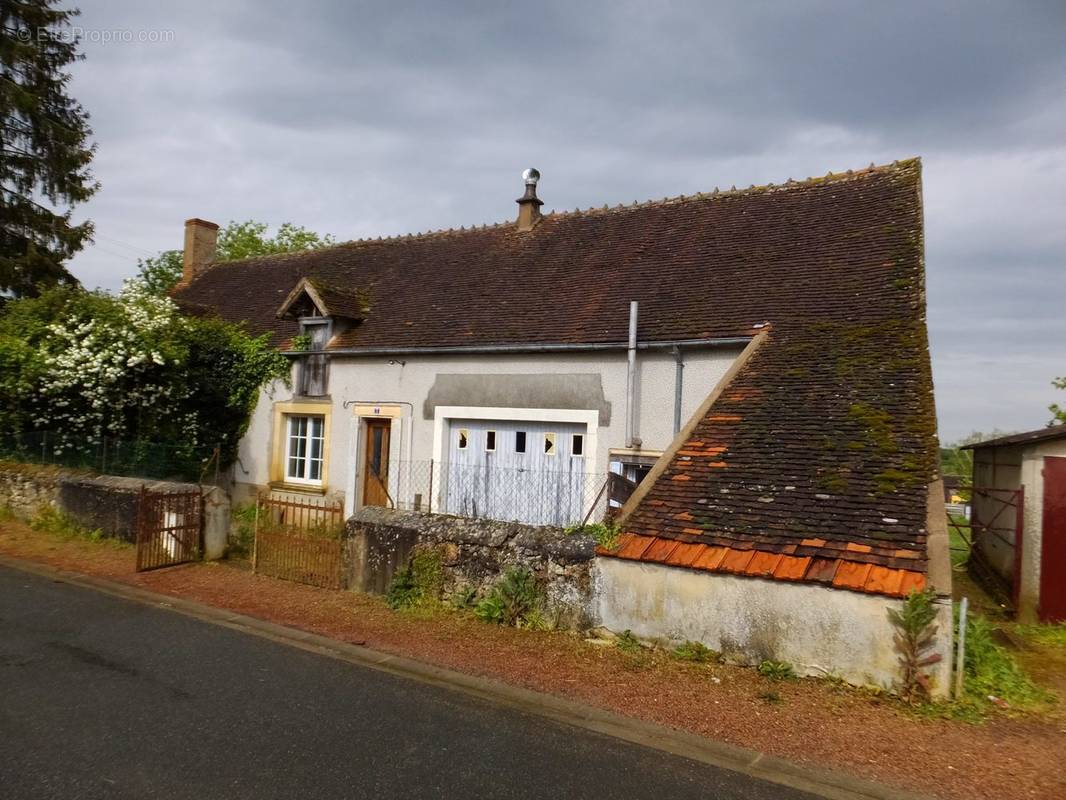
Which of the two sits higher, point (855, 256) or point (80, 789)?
point (855, 256)

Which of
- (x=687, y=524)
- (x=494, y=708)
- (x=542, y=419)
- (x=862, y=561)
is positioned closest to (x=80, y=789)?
(x=494, y=708)

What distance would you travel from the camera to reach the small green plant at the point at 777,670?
234 inches

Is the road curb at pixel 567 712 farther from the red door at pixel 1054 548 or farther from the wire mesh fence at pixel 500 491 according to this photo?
the red door at pixel 1054 548

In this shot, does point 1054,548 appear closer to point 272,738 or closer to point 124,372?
point 272,738

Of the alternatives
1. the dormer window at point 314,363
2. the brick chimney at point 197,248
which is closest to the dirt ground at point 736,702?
the dormer window at point 314,363

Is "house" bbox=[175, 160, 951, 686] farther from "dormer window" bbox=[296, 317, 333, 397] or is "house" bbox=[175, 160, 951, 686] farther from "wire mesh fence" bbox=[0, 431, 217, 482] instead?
"wire mesh fence" bbox=[0, 431, 217, 482]

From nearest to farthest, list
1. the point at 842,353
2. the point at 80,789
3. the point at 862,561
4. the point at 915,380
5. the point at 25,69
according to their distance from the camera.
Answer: the point at 80,789, the point at 862,561, the point at 915,380, the point at 842,353, the point at 25,69

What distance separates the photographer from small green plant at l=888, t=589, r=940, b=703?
542cm

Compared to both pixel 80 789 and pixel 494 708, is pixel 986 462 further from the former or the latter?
pixel 80 789

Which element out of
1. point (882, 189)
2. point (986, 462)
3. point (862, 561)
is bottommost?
point (862, 561)

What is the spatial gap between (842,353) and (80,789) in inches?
327

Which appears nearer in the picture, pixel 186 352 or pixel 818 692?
pixel 818 692

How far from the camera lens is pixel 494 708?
5.48m

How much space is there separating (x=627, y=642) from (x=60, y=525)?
9.85m
